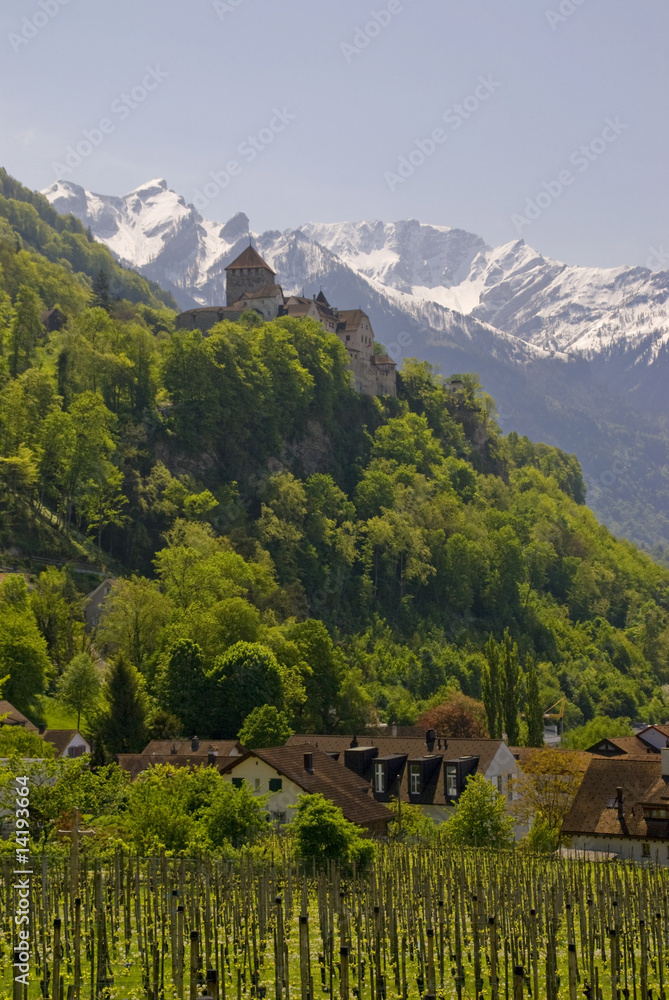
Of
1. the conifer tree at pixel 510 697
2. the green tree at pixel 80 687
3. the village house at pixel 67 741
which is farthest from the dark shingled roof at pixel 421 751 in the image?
the conifer tree at pixel 510 697

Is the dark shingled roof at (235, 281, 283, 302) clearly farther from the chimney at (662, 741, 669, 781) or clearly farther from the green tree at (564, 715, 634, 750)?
the chimney at (662, 741, 669, 781)

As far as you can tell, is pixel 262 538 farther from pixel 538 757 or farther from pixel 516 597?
pixel 538 757

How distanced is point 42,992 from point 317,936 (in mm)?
12093

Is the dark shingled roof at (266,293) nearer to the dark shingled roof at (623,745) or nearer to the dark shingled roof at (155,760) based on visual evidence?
the dark shingled roof at (623,745)

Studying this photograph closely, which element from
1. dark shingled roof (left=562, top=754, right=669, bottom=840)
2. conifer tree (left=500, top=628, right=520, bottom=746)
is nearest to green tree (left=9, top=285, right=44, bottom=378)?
conifer tree (left=500, top=628, right=520, bottom=746)

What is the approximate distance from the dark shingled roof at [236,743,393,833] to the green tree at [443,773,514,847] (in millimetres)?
3841

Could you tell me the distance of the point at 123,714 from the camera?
3445 inches

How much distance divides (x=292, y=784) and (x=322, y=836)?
17.5 meters

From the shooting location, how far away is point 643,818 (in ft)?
215

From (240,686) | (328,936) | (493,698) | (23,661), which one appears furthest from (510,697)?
(328,936)

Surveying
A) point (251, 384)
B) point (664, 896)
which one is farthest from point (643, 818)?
point (251, 384)

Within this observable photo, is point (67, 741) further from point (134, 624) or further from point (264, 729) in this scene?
point (134, 624)

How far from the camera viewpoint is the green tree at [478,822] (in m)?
65.9

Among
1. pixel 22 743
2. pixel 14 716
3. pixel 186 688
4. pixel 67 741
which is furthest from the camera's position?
pixel 186 688
